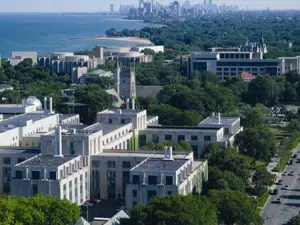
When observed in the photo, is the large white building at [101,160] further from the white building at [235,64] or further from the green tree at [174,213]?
the white building at [235,64]

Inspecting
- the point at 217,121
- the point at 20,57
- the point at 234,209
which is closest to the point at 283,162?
the point at 217,121

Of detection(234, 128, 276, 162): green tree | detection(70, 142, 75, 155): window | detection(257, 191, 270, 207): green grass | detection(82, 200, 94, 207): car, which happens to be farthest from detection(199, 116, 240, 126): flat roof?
detection(82, 200, 94, 207): car

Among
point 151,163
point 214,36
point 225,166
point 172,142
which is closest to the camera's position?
point 151,163

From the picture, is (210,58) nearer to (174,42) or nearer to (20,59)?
(20,59)

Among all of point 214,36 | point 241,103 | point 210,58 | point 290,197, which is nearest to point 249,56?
point 210,58

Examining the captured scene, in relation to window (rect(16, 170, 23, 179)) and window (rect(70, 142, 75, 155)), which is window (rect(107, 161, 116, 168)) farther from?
window (rect(16, 170, 23, 179))

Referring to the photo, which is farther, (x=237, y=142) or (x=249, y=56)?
(x=249, y=56)

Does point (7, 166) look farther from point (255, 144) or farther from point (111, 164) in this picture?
point (255, 144)
